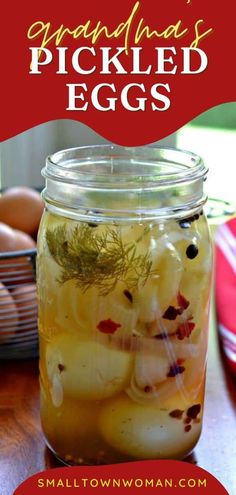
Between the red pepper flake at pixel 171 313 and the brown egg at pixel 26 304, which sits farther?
the brown egg at pixel 26 304

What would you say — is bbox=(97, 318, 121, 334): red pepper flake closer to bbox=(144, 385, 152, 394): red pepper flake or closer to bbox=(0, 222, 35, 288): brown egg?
bbox=(144, 385, 152, 394): red pepper flake

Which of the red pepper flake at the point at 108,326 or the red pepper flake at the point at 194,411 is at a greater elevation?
the red pepper flake at the point at 108,326

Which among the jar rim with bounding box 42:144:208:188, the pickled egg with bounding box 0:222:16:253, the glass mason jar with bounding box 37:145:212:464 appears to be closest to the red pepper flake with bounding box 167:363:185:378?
the glass mason jar with bounding box 37:145:212:464

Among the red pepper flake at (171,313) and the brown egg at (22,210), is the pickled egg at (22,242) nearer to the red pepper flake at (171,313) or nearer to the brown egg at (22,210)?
the brown egg at (22,210)

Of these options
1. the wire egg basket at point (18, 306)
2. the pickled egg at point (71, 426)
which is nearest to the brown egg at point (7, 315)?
the wire egg basket at point (18, 306)

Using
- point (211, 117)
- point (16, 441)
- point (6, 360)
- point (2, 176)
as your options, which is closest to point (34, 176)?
point (2, 176)

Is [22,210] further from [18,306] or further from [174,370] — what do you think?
[174,370]

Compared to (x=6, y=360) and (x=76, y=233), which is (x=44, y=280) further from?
(x=6, y=360)
